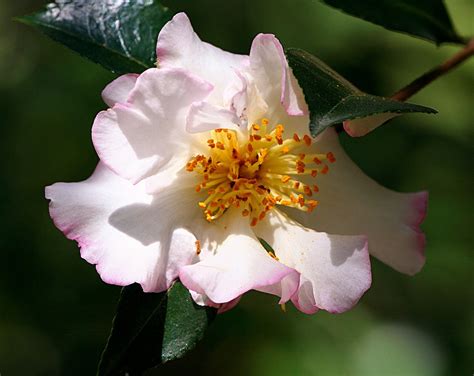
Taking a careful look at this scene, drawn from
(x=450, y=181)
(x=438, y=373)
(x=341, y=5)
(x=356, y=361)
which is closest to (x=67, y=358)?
(x=356, y=361)

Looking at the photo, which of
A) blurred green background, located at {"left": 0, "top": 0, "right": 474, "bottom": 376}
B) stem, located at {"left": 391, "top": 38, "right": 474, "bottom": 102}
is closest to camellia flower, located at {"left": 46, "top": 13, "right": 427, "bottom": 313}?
stem, located at {"left": 391, "top": 38, "right": 474, "bottom": 102}

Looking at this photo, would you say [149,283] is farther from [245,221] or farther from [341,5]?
[341,5]

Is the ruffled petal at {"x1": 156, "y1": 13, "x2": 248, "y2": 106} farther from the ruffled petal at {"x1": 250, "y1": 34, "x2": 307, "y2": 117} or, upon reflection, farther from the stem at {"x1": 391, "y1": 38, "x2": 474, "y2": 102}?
the stem at {"x1": 391, "y1": 38, "x2": 474, "y2": 102}

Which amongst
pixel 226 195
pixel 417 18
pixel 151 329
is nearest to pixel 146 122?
pixel 226 195

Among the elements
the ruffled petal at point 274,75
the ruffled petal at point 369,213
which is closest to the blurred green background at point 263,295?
the ruffled petal at point 369,213

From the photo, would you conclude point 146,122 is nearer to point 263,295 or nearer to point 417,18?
point 417,18

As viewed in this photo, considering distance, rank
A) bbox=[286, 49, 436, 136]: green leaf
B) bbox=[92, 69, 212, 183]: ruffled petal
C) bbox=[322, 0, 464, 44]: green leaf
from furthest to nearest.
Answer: bbox=[322, 0, 464, 44]: green leaf
bbox=[92, 69, 212, 183]: ruffled petal
bbox=[286, 49, 436, 136]: green leaf
